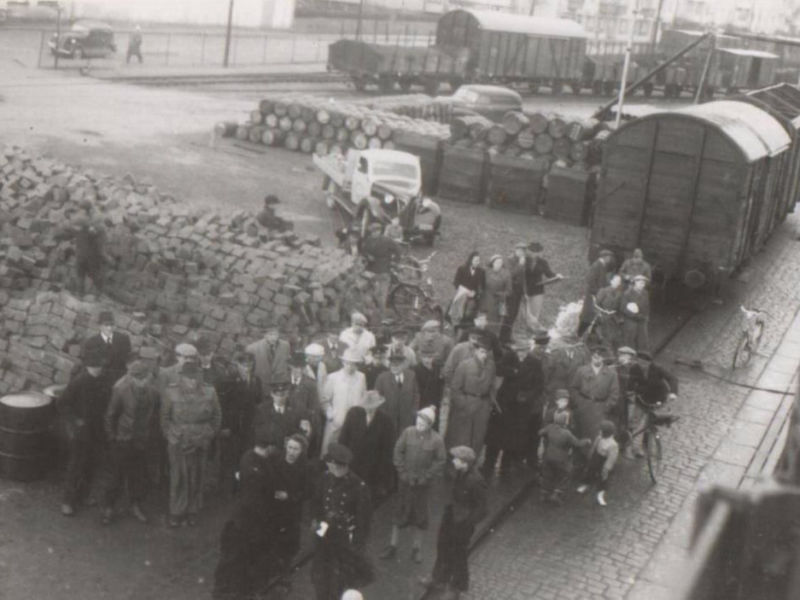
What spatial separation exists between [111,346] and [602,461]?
564 cm

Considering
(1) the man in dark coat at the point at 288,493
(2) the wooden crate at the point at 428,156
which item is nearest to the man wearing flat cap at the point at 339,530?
(1) the man in dark coat at the point at 288,493

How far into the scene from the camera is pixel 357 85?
5119 cm

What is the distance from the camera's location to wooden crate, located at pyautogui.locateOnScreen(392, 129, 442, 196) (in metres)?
30.4

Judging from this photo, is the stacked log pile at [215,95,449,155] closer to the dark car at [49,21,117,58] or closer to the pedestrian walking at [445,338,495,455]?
the dark car at [49,21,117,58]

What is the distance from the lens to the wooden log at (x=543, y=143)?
98.8 ft

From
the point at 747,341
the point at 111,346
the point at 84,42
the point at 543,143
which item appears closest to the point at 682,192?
the point at 747,341

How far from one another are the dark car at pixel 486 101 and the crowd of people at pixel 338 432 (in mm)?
26859

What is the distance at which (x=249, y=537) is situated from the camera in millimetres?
9797

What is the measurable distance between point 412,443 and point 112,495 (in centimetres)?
309

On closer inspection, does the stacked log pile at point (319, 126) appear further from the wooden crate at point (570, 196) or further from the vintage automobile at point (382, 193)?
the vintage automobile at point (382, 193)

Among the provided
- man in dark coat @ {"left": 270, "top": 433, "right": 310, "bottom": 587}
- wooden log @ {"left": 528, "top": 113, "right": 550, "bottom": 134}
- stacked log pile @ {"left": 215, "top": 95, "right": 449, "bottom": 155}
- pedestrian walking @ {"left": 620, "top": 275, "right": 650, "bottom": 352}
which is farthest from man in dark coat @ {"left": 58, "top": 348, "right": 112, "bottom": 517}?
stacked log pile @ {"left": 215, "top": 95, "right": 449, "bottom": 155}

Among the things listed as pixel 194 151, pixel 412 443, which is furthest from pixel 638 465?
pixel 194 151

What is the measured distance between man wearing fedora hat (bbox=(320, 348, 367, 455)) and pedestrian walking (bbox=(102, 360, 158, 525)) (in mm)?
1876

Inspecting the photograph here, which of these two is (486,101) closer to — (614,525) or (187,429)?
(614,525)
